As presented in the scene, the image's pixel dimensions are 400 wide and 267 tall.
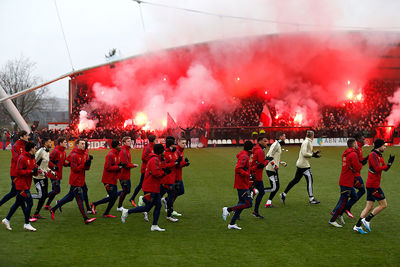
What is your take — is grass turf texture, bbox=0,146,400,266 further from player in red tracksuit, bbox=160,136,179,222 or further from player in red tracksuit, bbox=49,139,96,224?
player in red tracksuit, bbox=49,139,96,224

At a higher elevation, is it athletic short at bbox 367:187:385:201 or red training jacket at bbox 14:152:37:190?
red training jacket at bbox 14:152:37:190

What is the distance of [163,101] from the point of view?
44312 mm

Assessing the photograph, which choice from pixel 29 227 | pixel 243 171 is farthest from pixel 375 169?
pixel 29 227

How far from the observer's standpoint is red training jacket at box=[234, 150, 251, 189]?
7.89 meters

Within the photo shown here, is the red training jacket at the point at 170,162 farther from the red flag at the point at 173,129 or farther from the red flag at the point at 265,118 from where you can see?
the red flag at the point at 265,118

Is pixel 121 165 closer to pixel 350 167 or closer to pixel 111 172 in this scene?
pixel 111 172

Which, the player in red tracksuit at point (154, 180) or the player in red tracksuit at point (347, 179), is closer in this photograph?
the player in red tracksuit at point (154, 180)

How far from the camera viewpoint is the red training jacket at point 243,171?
789 cm

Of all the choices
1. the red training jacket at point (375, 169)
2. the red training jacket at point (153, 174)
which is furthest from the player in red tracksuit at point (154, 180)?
the red training jacket at point (375, 169)

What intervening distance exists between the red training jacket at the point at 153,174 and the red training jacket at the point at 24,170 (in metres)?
2.10

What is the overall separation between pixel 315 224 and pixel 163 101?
36832mm

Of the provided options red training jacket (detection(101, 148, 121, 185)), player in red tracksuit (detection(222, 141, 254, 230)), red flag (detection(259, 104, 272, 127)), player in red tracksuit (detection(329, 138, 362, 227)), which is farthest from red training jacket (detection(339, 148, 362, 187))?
red flag (detection(259, 104, 272, 127))

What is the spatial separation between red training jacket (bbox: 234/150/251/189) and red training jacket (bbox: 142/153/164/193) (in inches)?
57.7

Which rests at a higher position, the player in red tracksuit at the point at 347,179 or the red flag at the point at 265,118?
the red flag at the point at 265,118
